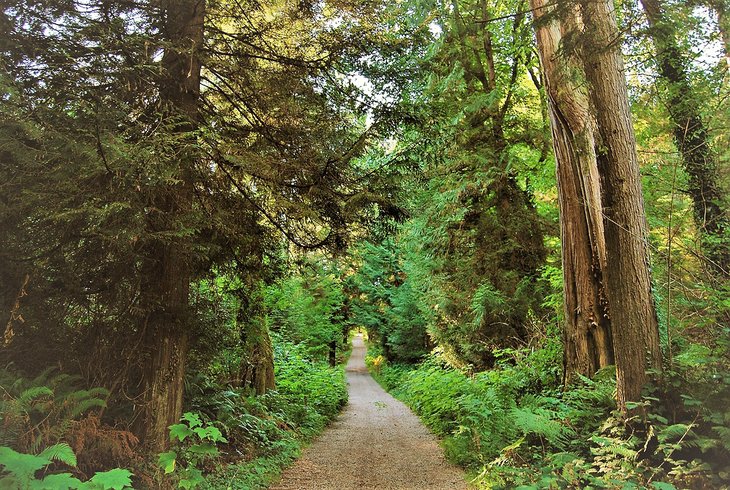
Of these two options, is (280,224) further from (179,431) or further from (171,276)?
(179,431)

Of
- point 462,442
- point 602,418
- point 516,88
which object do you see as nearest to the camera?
point 602,418

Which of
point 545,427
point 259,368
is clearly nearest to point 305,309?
point 259,368

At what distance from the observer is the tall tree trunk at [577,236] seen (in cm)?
562

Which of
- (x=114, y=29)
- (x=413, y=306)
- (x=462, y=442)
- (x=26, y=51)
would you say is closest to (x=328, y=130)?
(x=114, y=29)

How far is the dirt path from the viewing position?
6.22 m

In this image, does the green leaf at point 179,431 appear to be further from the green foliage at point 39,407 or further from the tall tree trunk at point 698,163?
the tall tree trunk at point 698,163

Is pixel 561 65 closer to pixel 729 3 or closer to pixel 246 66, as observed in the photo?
pixel 729 3

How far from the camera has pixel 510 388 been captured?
23.7 ft

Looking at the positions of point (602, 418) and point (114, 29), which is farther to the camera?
point (602, 418)

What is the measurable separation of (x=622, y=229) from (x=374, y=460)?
223 inches

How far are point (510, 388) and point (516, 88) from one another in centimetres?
776

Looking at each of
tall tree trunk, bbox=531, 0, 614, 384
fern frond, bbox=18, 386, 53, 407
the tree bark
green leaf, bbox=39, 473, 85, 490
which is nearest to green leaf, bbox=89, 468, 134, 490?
green leaf, bbox=39, 473, 85, 490

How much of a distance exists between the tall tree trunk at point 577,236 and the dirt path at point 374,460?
2607mm

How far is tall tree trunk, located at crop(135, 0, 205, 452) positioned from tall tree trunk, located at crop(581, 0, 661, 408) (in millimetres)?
4369
